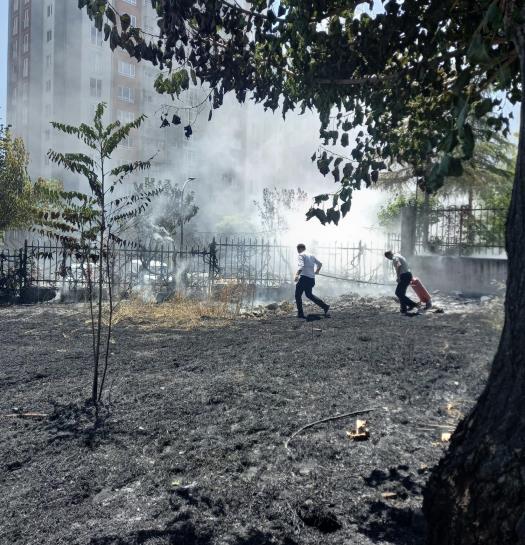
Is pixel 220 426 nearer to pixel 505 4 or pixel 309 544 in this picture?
pixel 309 544

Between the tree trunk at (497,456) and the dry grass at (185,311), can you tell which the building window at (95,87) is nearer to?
the dry grass at (185,311)

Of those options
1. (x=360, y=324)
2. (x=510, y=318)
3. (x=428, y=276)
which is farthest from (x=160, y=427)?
(x=428, y=276)

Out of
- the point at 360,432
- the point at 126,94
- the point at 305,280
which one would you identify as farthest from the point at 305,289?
the point at 126,94

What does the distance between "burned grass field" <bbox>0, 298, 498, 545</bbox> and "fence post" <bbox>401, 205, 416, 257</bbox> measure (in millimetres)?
10110

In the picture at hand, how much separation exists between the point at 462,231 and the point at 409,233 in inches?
73.5

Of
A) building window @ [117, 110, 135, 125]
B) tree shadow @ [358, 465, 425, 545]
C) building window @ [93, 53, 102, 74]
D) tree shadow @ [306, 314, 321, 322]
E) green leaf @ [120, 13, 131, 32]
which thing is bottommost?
tree shadow @ [358, 465, 425, 545]

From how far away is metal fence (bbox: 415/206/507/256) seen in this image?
15.9 metres

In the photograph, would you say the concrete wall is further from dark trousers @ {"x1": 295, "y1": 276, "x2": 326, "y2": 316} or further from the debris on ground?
the debris on ground

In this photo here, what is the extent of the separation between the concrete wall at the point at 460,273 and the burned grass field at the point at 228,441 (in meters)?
8.17

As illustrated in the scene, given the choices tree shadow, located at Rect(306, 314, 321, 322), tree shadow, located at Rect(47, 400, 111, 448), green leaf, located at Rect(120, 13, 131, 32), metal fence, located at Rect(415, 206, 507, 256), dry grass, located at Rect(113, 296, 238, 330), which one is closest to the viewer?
tree shadow, located at Rect(47, 400, 111, 448)

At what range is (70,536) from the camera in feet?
9.64

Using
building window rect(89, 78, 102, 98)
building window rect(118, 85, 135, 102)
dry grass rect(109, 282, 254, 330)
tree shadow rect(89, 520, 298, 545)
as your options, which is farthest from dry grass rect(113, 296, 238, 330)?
building window rect(118, 85, 135, 102)

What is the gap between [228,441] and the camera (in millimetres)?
4211

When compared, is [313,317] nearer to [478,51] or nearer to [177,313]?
[177,313]
